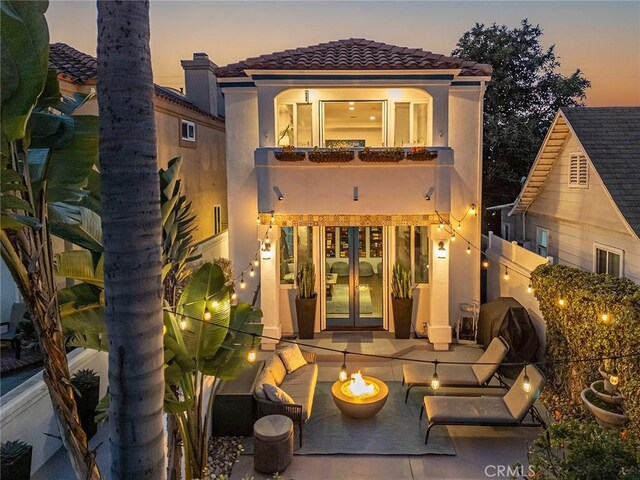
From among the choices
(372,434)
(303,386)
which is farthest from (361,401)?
(303,386)

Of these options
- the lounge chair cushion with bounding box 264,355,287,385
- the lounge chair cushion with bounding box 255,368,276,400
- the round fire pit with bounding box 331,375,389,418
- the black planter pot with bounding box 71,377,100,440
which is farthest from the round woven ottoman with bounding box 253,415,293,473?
the black planter pot with bounding box 71,377,100,440

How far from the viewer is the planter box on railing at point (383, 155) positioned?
1373cm

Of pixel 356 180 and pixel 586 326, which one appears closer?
pixel 586 326

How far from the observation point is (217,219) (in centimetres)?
2230

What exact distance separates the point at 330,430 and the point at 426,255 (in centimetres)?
695

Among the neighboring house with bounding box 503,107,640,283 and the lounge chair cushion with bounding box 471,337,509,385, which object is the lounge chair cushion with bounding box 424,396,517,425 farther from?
the neighboring house with bounding box 503,107,640,283

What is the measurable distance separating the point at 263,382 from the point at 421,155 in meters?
7.73

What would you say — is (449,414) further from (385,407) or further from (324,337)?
(324,337)

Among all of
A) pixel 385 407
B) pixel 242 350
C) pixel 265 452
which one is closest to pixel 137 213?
pixel 242 350

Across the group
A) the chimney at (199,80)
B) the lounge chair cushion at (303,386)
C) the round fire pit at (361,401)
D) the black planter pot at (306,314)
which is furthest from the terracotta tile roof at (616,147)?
the chimney at (199,80)

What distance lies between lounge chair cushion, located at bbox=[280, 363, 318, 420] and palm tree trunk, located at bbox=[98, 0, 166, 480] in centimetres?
653

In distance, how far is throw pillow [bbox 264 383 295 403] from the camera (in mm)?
9539

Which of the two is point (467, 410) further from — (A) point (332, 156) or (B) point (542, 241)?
(B) point (542, 241)

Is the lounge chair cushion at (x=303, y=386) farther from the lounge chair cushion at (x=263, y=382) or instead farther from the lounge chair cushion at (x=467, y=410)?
the lounge chair cushion at (x=467, y=410)
